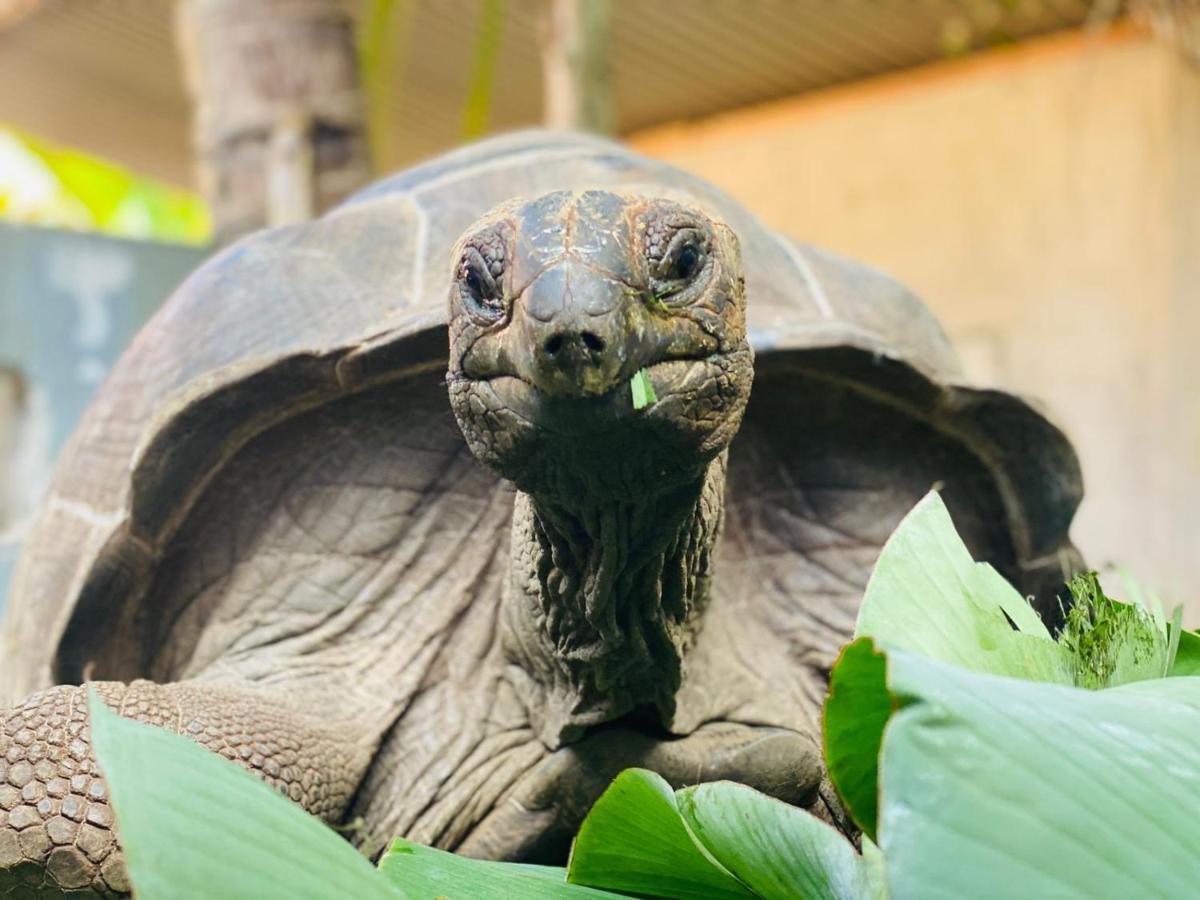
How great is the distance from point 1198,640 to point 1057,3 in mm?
6625

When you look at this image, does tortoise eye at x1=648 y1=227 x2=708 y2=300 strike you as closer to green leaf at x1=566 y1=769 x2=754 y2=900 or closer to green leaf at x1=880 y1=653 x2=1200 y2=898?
green leaf at x1=566 y1=769 x2=754 y2=900

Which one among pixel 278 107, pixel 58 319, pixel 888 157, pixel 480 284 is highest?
pixel 888 157

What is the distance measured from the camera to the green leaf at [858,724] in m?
0.95

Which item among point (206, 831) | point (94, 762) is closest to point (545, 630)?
point (94, 762)

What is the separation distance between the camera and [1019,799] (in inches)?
32.4

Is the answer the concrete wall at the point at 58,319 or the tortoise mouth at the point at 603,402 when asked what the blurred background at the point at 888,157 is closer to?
the concrete wall at the point at 58,319

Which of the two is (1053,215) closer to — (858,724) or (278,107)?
(278,107)

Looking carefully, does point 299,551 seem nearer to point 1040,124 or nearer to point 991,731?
point 991,731

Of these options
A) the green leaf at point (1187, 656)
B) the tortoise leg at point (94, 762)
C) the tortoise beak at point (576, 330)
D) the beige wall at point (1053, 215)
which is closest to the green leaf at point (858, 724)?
the green leaf at point (1187, 656)

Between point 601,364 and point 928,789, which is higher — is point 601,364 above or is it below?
above

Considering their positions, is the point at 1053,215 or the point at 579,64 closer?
the point at 579,64

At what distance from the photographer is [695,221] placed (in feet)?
4.51

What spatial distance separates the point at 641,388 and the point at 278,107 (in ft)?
12.3

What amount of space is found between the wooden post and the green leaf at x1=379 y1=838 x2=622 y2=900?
13.1 feet
